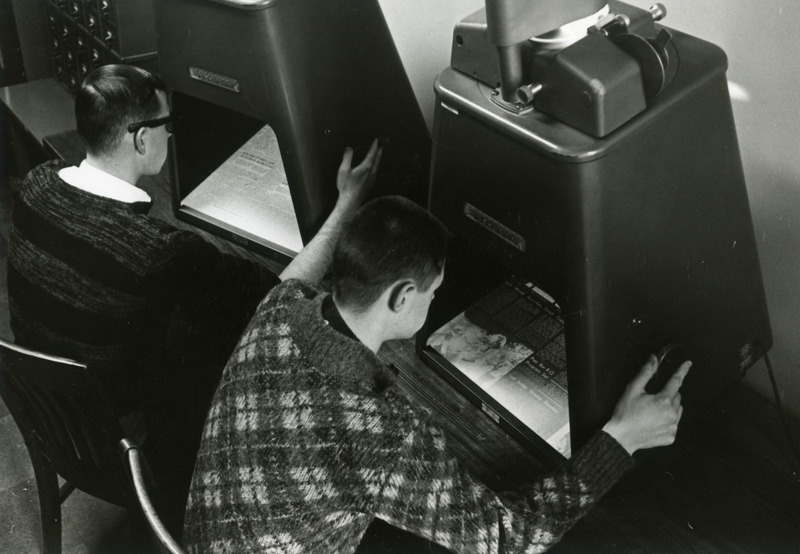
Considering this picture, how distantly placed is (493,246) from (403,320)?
185 millimetres

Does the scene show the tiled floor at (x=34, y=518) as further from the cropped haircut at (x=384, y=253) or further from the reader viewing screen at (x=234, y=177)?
the cropped haircut at (x=384, y=253)

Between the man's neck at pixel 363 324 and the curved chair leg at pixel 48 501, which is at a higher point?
the man's neck at pixel 363 324

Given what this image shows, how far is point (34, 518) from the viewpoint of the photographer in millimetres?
2283

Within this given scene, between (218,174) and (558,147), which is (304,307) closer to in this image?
(558,147)

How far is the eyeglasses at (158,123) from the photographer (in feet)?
5.94

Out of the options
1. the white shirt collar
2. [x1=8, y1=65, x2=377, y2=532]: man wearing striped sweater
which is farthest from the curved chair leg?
the white shirt collar

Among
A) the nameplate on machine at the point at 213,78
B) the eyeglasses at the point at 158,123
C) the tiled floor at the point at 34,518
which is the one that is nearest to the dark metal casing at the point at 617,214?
the nameplate on machine at the point at 213,78

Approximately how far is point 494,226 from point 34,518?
1647 millimetres

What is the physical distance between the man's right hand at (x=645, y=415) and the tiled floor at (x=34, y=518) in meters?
1.43

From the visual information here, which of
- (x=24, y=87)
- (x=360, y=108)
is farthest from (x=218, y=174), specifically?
(x=24, y=87)

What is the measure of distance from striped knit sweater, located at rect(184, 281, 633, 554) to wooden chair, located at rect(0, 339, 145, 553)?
344 mm

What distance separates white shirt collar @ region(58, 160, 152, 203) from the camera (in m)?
1.78

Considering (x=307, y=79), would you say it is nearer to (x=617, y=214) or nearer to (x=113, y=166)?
(x=113, y=166)

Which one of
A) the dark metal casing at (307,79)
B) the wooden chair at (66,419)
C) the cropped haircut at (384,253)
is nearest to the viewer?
the cropped haircut at (384,253)
